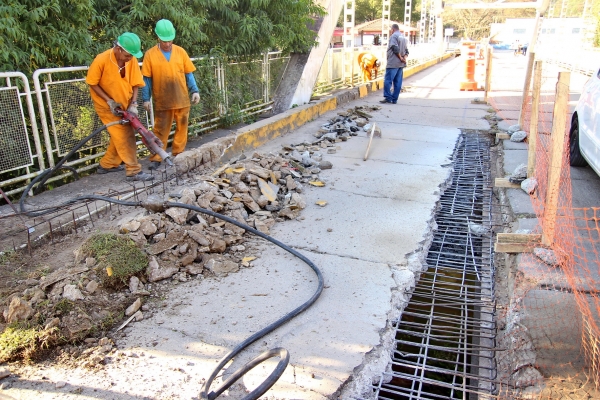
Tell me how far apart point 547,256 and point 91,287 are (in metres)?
3.36

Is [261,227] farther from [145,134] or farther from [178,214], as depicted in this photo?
[145,134]

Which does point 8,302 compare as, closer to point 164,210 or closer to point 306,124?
point 164,210

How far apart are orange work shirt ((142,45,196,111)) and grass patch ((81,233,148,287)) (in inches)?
107

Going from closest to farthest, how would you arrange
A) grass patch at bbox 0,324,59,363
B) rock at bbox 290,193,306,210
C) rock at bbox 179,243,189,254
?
grass patch at bbox 0,324,59,363 < rock at bbox 179,243,189,254 < rock at bbox 290,193,306,210

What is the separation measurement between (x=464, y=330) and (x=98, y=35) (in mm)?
5905

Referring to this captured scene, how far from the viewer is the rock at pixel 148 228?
12.7 ft

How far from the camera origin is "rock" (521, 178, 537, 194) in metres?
5.12

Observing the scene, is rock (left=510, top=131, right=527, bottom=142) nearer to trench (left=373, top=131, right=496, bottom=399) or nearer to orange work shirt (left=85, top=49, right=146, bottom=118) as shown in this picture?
trench (left=373, top=131, right=496, bottom=399)

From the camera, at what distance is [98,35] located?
6.44 m

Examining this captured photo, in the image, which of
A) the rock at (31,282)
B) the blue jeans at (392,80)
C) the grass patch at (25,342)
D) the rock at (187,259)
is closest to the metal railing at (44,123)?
the rock at (31,282)

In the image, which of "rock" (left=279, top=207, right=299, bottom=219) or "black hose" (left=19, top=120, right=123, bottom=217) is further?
"rock" (left=279, top=207, right=299, bottom=219)

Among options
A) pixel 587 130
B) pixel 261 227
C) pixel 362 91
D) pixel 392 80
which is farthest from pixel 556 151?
pixel 362 91

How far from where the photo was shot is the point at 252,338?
2854 millimetres

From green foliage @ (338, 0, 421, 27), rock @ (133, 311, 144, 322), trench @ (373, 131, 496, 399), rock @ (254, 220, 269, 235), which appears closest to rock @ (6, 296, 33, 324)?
rock @ (133, 311, 144, 322)
